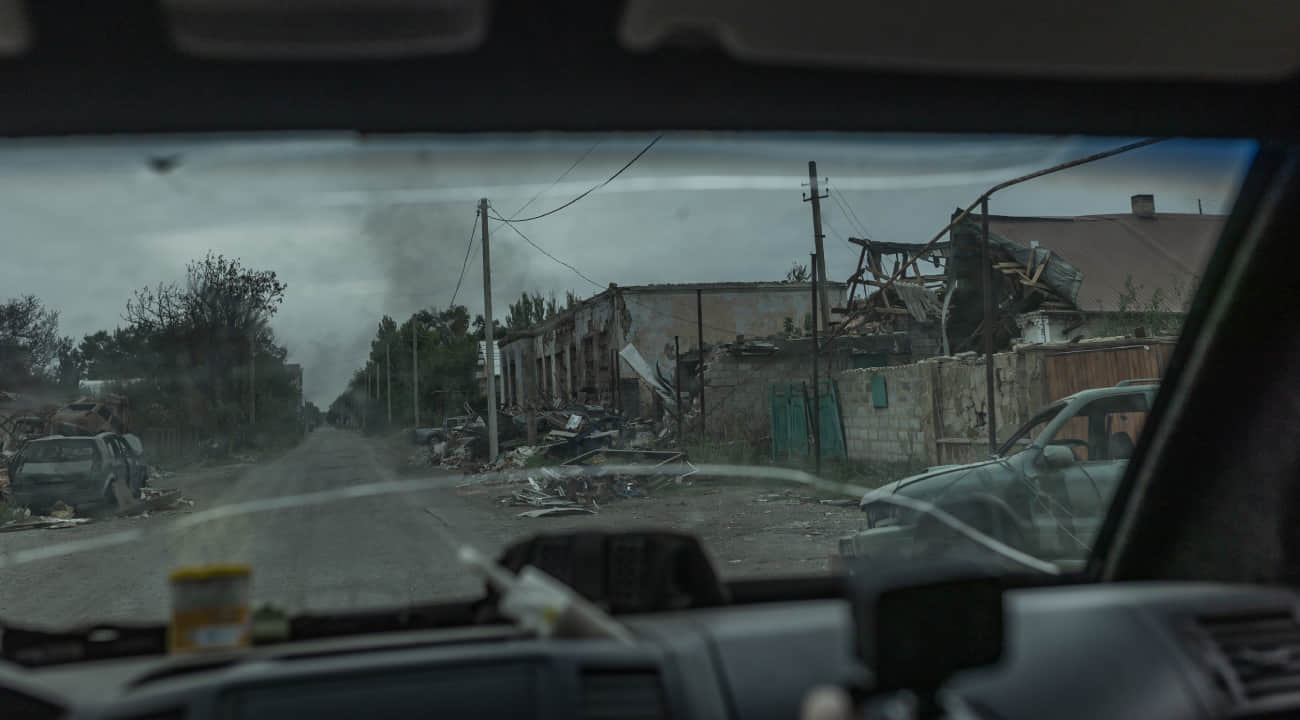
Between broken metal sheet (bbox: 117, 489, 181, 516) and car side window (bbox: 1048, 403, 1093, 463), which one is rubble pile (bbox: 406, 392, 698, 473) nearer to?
broken metal sheet (bbox: 117, 489, 181, 516)

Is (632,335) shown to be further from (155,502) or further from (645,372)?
(155,502)

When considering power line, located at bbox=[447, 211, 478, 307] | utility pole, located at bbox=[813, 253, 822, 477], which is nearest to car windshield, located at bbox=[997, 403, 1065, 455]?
utility pole, located at bbox=[813, 253, 822, 477]

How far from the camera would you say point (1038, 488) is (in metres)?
3.04

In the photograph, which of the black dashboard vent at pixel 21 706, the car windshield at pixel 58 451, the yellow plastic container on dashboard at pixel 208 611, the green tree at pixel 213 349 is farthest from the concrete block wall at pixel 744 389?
the black dashboard vent at pixel 21 706

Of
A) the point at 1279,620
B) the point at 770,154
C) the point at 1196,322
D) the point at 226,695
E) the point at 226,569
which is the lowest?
the point at 1279,620

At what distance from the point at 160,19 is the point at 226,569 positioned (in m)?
1.19

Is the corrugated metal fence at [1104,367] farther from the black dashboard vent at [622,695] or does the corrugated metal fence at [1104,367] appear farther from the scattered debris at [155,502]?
the scattered debris at [155,502]

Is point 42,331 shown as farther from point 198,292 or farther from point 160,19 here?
point 160,19

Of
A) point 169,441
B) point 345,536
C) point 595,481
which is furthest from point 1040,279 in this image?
point 169,441

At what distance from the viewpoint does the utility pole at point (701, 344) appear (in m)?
2.99

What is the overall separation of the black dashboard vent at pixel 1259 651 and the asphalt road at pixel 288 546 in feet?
6.56

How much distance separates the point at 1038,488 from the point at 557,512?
1512 millimetres

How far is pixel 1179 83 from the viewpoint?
276cm

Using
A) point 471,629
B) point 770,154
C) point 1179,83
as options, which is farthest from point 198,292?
point 1179,83
